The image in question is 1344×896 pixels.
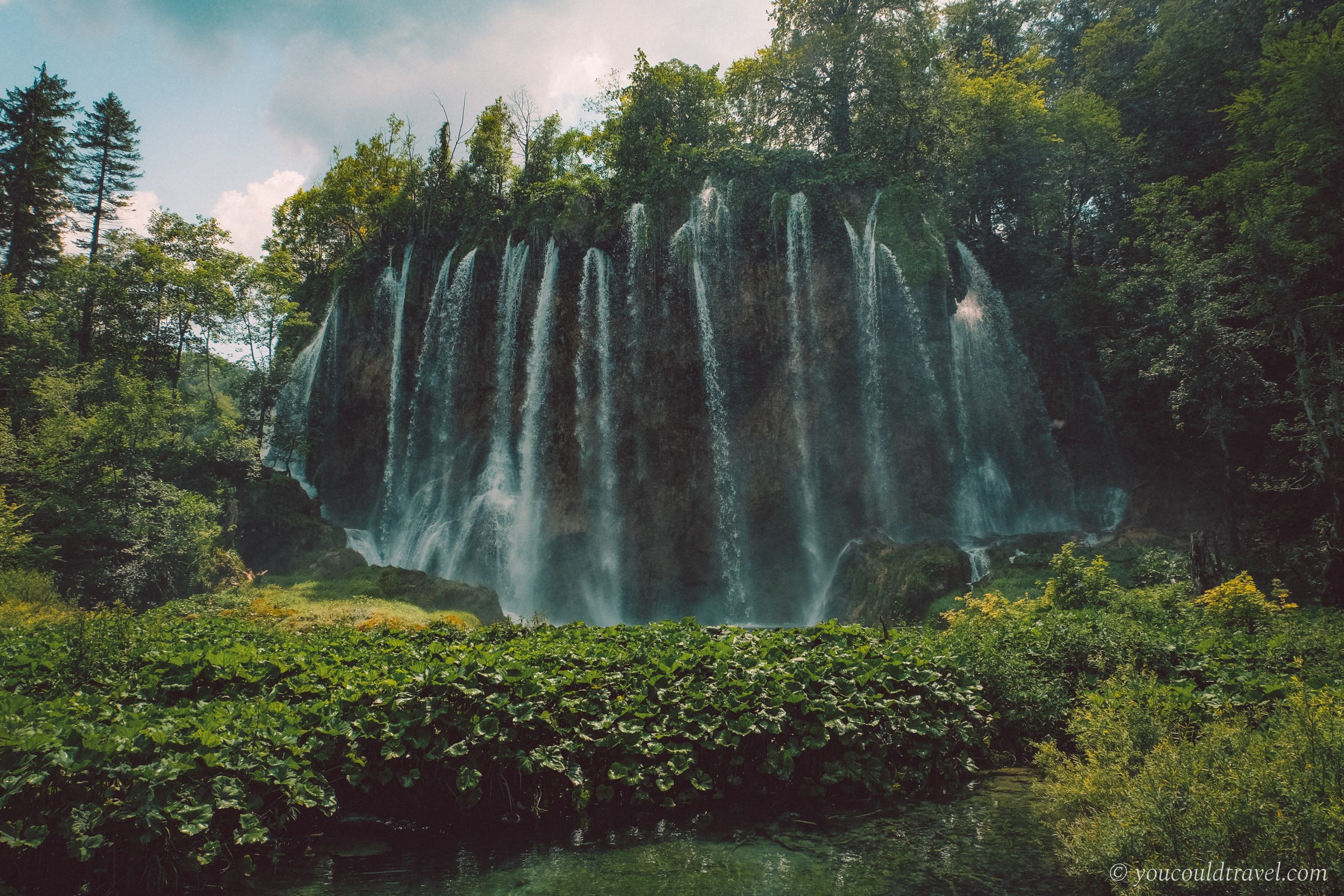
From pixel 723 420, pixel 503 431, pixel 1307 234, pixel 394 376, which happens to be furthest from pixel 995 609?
pixel 394 376

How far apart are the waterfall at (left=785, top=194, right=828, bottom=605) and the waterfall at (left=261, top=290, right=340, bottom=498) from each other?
2073 cm

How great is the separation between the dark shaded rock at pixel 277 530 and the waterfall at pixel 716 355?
47.3 ft

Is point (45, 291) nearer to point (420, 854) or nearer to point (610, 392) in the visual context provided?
point (610, 392)

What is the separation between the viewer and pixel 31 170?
1256 inches

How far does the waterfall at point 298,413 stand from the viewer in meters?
30.3

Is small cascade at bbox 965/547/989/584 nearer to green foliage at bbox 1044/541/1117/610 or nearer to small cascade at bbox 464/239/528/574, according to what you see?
green foliage at bbox 1044/541/1117/610

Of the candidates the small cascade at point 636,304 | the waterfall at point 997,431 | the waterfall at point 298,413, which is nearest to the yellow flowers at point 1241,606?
the waterfall at point 997,431

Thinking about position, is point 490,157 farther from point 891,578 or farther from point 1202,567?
point 1202,567

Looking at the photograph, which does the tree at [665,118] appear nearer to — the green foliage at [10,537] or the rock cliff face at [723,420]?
the rock cliff face at [723,420]

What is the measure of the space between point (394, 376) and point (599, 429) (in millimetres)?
11774

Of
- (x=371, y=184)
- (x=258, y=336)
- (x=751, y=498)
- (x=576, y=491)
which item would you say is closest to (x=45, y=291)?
(x=258, y=336)

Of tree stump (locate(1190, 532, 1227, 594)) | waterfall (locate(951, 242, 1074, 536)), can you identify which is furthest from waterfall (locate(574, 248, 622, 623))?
tree stump (locate(1190, 532, 1227, 594))

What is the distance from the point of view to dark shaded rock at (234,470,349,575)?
26109 mm

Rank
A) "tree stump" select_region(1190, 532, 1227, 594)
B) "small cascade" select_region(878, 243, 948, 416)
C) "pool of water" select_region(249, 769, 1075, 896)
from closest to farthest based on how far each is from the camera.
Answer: "pool of water" select_region(249, 769, 1075, 896) < "tree stump" select_region(1190, 532, 1227, 594) < "small cascade" select_region(878, 243, 948, 416)
